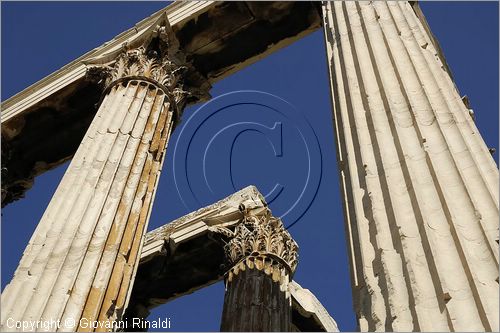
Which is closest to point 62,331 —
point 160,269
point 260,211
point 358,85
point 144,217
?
point 144,217

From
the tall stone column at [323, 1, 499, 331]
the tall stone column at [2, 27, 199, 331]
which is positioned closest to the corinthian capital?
the tall stone column at [2, 27, 199, 331]

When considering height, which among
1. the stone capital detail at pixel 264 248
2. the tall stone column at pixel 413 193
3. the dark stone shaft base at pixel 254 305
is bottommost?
the tall stone column at pixel 413 193

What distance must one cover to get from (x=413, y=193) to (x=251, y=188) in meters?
13.8

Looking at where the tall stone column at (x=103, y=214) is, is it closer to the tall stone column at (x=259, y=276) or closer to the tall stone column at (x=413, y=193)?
the tall stone column at (x=413, y=193)

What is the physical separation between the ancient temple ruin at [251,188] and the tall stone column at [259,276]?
0.16ft

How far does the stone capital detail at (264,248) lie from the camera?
51.3 ft

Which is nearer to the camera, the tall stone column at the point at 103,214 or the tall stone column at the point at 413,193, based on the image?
the tall stone column at the point at 413,193

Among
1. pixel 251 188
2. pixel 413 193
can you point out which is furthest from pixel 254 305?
pixel 413 193

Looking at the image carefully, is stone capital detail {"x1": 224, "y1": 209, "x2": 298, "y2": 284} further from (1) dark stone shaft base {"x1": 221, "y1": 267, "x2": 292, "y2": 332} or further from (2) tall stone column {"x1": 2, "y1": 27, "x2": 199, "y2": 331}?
(2) tall stone column {"x1": 2, "y1": 27, "x2": 199, "y2": 331}

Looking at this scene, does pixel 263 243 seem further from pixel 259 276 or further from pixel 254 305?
pixel 254 305

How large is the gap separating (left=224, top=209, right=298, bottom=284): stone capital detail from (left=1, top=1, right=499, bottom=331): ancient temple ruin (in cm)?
5

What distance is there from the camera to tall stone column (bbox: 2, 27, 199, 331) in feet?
27.9

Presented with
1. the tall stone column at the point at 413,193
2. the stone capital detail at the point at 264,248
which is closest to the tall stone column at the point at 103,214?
the tall stone column at the point at 413,193

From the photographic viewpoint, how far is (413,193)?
5992mm
